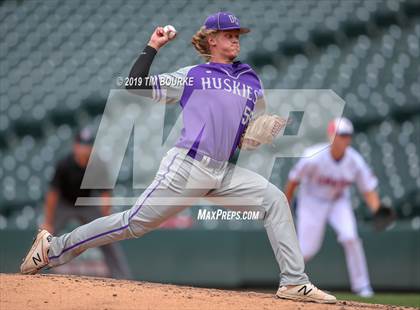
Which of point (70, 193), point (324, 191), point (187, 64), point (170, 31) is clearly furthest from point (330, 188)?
point (170, 31)

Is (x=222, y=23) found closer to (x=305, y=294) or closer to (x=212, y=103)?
(x=212, y=103)

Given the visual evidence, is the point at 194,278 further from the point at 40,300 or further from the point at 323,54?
the point at 40,300

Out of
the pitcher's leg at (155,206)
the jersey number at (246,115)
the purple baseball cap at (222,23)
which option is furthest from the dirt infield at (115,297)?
the purple baseball cap at (222,23)

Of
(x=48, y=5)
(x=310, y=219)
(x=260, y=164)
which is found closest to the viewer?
(x=310, y=219)

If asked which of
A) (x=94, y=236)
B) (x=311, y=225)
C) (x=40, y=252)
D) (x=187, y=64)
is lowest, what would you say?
(x=311, y=225)

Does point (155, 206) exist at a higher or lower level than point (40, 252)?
higher

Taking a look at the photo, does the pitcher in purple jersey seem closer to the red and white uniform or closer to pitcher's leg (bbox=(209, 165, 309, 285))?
pitcher's leg (bbox=(209, 165, 309, 285))

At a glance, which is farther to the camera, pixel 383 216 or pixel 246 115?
pixel 383 216

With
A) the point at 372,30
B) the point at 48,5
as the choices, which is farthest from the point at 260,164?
the point at 48,5

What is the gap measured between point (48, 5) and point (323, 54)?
4020 millimetres

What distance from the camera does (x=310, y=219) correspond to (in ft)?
28.1

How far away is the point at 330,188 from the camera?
338 inches

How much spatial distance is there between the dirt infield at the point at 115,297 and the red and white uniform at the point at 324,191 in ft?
11.9

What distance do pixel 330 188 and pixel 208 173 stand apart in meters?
4.23
